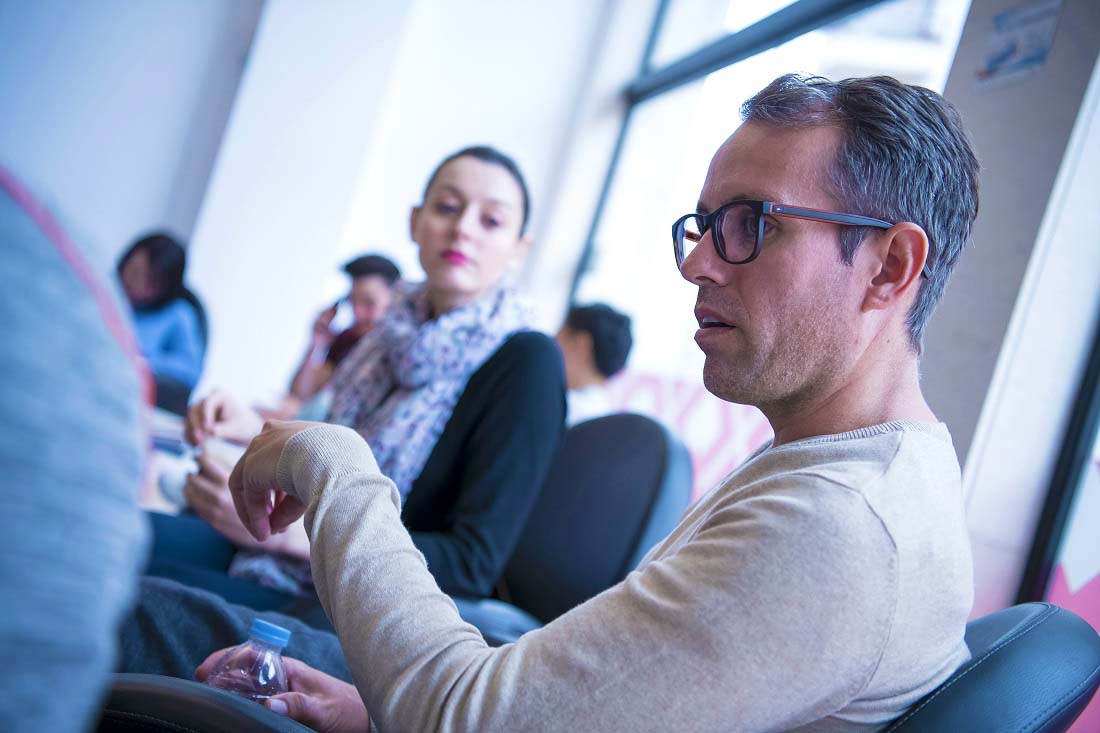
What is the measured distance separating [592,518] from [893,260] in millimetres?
911

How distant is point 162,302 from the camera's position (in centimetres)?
397

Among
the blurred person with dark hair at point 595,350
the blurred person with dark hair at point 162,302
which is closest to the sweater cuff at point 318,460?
the blurred person with dark hair at point 595,350

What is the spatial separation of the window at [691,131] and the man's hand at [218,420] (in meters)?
1.74

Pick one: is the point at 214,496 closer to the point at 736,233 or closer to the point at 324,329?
the point at 736,233

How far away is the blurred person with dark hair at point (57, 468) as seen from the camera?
0.99 ft

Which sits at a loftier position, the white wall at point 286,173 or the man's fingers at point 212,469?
the white wall at point 286,173

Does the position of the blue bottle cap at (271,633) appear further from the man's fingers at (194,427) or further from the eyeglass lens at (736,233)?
the man's fingers at (194,427)

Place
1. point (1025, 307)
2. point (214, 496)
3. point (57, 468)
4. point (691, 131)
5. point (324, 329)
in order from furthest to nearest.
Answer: point (691, 131), point (324, 329), point (1025, 307), point (214, 496), point (57, 468)

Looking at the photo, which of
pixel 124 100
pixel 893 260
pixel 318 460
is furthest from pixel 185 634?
pixel 124 100

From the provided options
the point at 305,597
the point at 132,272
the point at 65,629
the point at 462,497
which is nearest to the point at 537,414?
the point at 462,497

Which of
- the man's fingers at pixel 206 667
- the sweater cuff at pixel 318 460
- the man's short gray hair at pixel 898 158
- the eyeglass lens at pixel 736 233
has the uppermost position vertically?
the man's short gray hair at pixel 898 158

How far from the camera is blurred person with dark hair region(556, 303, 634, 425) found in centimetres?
312

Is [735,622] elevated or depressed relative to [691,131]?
depressed

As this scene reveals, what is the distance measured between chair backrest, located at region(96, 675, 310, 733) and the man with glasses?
0.32ft
